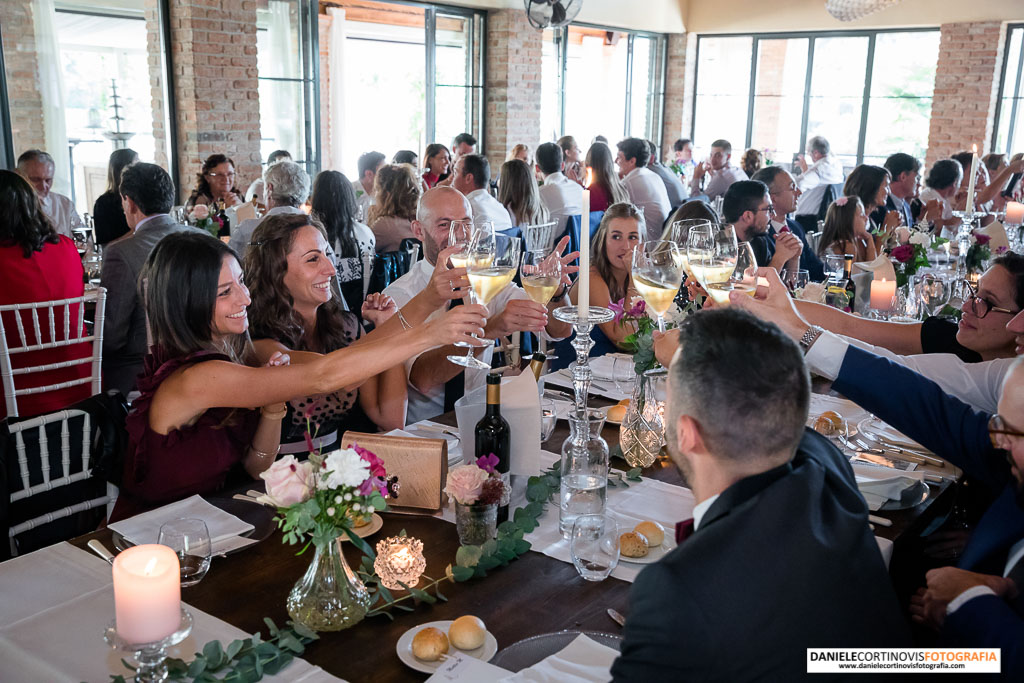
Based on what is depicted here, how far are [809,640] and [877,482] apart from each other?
101cm

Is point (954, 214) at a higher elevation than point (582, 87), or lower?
lower

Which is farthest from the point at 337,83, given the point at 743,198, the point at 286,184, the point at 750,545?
the point at 750,545

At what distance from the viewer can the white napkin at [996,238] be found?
15.0ft

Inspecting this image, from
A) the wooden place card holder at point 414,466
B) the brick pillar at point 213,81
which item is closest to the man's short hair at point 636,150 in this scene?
the brick pillar at point 213,81

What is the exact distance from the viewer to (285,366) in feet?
6.66

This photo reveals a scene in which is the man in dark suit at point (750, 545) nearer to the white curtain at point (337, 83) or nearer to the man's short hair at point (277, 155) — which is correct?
the man's short hair at point (277, 155)

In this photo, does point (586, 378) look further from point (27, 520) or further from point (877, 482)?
point (27, 520)

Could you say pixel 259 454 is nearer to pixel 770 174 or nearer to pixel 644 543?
pixel 644 543

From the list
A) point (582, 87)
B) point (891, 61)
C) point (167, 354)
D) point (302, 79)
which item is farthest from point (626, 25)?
point (167, 354)

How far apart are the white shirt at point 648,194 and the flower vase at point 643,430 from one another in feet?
16.8

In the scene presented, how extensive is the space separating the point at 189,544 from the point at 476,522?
1.60 ft

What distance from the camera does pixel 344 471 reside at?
133 centimetres

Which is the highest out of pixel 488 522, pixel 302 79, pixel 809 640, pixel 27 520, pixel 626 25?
pixel 626 25

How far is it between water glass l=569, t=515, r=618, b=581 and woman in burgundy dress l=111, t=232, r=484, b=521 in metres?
0.51
